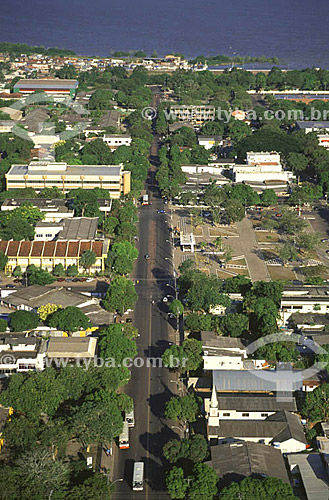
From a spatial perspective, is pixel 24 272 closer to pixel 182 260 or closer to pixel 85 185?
pixel 182 260

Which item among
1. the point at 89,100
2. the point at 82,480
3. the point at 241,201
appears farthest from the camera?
the point at 89,100

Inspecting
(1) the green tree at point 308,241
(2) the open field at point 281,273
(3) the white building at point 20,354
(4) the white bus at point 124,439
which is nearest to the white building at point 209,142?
(1) the green tree at point 308,241

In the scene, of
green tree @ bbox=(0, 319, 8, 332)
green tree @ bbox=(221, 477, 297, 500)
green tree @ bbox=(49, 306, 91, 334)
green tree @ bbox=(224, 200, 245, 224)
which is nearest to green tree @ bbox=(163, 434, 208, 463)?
green tree @ bbox=(221, 477, 297, 500)

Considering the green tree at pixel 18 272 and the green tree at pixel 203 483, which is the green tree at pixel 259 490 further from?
the green tree at pixel 18 272

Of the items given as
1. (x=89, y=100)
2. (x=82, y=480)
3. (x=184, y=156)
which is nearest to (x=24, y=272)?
(x=82, y=480)

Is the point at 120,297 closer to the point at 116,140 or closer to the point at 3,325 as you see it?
the point at 3,325

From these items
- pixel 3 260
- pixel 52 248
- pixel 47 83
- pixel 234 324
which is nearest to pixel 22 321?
pixel 3 260

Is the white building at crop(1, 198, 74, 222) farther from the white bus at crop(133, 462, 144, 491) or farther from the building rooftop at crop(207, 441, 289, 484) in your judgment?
the building rooftop at crop(207, 441, 289, 484)
